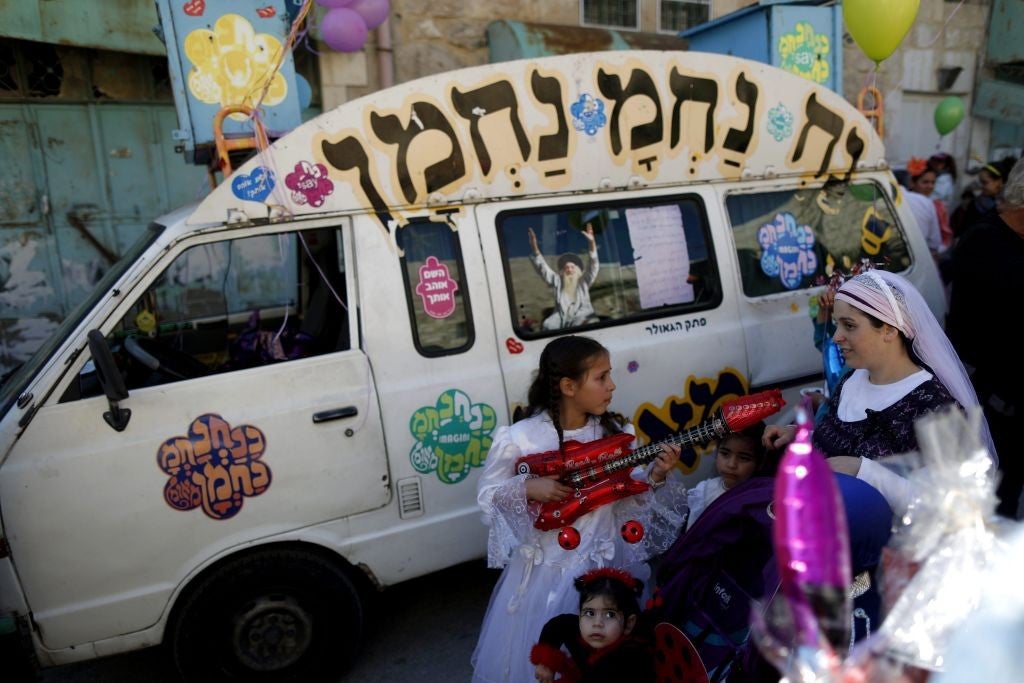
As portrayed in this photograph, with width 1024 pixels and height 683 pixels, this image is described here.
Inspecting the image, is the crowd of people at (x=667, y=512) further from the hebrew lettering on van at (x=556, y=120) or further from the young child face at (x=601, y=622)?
the hebrew lettering on van at (x=556, y=120)

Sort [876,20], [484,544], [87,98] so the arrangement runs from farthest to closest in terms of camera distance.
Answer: [87,98], [876,20], [484,544]

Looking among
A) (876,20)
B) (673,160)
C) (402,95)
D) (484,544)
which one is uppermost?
(876,20)

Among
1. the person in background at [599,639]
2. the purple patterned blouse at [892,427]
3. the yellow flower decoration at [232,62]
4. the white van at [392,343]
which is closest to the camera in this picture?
the person in background at [599,639]

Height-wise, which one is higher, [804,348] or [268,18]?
[268,18]

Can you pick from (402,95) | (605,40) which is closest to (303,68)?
(605,40)

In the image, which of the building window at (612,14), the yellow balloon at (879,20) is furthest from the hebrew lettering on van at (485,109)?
the building window at (612,14)

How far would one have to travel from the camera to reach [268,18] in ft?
11.5

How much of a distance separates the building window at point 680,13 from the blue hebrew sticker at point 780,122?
5700 mm

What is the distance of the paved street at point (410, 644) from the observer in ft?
10.9

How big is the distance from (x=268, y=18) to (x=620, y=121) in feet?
5.84

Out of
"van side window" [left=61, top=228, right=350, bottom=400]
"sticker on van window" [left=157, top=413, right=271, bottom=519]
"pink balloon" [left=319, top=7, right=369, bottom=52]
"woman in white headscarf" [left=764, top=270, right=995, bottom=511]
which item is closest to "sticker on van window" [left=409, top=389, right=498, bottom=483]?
"van side window" [left=61, top=228, right=350, bottom=400]

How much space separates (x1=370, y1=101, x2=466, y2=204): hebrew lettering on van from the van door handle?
3.06 feet

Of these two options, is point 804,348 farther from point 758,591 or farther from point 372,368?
point 372,368

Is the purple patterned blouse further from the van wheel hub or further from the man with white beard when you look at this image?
the van wheel hub
